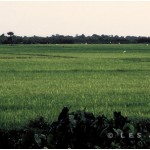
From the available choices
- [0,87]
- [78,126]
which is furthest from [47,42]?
[78,126]

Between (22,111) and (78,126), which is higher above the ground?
(78,126)

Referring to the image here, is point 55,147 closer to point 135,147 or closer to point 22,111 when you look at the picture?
point 135,147

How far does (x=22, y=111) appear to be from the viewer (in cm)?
1147

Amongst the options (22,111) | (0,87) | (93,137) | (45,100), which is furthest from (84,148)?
(0,87)

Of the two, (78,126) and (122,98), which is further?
(122,98)

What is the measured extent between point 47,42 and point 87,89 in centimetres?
11290

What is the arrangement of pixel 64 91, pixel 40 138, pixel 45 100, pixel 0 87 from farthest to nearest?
pixel 0 87 → pixel 64 91 → pixel 45 100 → pixel 40 138

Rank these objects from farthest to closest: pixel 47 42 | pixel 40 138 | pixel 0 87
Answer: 1. pixel 47 42
2. pixel 0 87
3. pixel 40 138

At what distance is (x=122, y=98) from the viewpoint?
1406cm

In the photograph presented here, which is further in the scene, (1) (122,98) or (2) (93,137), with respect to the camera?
(1) (122,98)

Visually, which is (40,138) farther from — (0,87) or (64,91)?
(0,87)

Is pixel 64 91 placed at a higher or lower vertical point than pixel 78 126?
lower

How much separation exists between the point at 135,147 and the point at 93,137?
583 mm

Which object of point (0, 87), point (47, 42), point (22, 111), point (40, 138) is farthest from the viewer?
point (47, 42)
